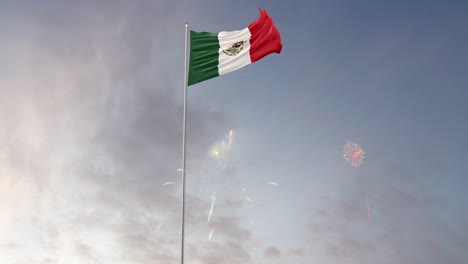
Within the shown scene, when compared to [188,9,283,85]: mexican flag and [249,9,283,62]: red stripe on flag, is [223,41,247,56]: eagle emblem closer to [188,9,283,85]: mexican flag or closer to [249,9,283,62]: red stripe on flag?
[188,9,283,85]: mexican flag

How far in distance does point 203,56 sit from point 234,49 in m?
2.31

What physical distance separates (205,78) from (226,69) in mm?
1723

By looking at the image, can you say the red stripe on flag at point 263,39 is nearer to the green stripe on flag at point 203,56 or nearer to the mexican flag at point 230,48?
the mexican flag at point 230,48

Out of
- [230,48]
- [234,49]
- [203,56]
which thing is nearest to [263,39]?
[234,49]

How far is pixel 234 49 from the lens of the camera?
33.3m

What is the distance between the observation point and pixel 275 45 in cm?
3369

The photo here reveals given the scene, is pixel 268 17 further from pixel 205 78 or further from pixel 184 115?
pixel 184 115

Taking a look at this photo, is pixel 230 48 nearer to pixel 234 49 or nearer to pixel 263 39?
pixel 234 49

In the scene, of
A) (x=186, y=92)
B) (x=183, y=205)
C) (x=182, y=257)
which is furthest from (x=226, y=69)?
(x=182, y=257)

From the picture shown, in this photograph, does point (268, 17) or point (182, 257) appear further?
point (268, 17)

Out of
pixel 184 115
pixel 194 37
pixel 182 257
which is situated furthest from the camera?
pixel 194 37

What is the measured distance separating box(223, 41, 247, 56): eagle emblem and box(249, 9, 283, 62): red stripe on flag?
76 cm

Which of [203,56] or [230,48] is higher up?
[230,48]

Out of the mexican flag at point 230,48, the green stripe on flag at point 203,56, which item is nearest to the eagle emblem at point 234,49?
the mexican flag at point 230,48
